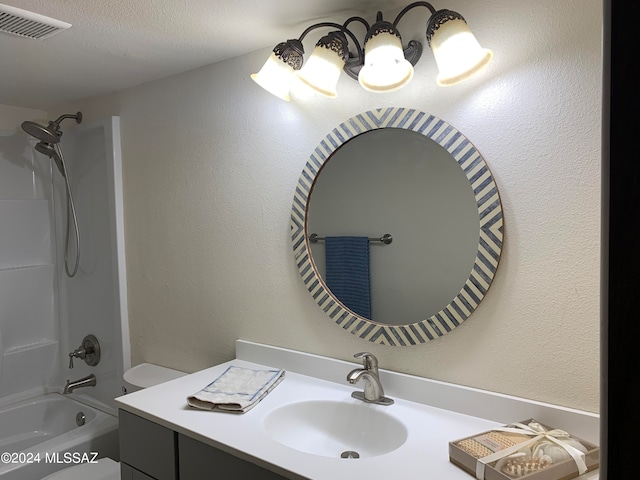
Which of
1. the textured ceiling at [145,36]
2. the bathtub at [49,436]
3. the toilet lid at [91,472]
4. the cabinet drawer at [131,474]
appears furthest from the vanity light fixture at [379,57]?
the bathtub at [49,436]

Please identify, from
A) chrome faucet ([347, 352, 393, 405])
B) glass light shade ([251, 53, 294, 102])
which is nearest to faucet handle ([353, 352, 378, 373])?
chrome faucet ([347, 352, 393, 405])

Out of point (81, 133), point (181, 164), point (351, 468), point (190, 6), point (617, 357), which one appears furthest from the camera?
point (81, 133)

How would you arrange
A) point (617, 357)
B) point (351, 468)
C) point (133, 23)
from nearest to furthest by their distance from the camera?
point (617, 357)
point (351, 468)
point (133, 23)

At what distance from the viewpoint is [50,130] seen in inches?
105

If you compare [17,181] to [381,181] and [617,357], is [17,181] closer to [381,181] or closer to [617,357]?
[381,181]

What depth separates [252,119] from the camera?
1.94m

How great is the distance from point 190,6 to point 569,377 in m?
1.53

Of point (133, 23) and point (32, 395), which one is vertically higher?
point (133, 23)

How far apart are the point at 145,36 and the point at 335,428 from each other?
4.93 ft

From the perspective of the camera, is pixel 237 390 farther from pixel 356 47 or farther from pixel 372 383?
pixel 356 47

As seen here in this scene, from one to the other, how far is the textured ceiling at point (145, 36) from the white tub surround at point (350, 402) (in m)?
1.16

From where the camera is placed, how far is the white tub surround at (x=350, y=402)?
1175mm

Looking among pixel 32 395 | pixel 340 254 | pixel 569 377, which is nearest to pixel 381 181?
pixel 340 254

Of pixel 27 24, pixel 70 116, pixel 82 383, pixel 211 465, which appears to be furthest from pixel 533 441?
pixel 70 116
